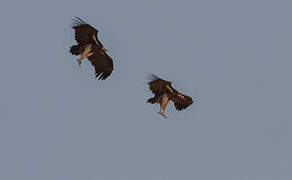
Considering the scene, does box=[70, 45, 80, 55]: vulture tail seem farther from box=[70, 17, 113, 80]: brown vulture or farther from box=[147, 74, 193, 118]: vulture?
box=[147, 74, 193, 118]: vulture

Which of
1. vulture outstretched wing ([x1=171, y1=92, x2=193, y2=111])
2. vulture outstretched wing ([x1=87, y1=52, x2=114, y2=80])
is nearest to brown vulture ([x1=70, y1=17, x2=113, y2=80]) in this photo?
vulture outstretched wing ([x1=87, y1=52, x2=114, y2=80])

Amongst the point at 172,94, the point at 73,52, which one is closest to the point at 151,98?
the point at 172,94

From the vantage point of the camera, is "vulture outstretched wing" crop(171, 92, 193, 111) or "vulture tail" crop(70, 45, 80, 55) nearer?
"vulture tail" crop(70, 45, 80, 55)

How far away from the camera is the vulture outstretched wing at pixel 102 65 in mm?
51812

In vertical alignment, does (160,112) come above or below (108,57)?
below

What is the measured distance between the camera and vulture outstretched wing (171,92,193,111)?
165ft

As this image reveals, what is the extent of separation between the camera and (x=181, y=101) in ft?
167

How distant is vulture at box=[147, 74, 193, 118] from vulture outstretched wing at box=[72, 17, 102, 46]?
12.1ft

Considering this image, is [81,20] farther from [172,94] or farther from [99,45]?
[172,94]

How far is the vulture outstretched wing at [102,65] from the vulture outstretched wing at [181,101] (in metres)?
3.79

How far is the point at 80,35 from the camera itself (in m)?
49.2

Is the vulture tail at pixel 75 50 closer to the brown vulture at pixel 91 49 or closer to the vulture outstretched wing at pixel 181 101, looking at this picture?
the brown vulture at pixel 91 49

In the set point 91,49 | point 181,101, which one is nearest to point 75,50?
point 91,49

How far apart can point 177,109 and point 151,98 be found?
7.98 ft
